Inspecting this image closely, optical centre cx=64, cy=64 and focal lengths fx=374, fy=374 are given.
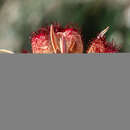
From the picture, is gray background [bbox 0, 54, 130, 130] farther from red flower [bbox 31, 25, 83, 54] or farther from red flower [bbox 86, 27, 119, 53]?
red flower [bbox 86, 27, 119, 53]

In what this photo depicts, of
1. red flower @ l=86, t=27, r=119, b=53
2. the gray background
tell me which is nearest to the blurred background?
red flower @ l=86, t=27, r=119, b=53

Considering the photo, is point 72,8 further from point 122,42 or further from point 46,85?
point 46,85

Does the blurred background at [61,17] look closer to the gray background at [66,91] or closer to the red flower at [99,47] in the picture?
the red flower at [99,47]

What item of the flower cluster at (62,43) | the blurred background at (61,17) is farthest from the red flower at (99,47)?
the blurred background at (61,17)

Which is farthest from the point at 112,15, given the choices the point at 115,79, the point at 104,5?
the point at 115,79

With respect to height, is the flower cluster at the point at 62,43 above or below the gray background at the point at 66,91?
above

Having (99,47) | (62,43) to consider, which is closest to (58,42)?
(62,43)

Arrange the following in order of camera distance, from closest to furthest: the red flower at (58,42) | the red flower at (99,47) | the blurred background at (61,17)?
the red flower at (58,42)
the red flower at (99,47)
the blurred background at (61,17)
